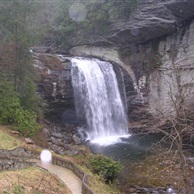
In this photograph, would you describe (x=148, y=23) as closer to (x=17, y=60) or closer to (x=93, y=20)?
(x=93, y=20)

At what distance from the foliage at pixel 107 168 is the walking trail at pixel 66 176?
230cm

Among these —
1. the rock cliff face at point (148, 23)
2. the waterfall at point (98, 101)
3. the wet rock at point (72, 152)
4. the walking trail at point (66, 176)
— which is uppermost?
the rock cliff face at point (148, 23)

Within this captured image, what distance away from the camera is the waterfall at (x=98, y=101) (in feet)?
97.6

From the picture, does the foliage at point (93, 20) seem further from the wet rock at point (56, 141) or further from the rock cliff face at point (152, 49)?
the wet rock at point (56, 141)

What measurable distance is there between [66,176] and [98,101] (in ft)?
52.4

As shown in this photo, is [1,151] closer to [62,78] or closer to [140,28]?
[62,78]

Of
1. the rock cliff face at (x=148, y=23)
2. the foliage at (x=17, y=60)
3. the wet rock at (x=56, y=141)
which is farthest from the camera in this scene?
the rock cliff face at (x=148, y=23)

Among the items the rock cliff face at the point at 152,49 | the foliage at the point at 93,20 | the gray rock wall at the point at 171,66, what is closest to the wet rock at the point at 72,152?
the rock cliff face at the point at 152,49

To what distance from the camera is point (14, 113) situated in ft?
68.2

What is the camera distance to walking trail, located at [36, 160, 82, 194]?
45.4 ft

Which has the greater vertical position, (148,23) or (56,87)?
(148,23)

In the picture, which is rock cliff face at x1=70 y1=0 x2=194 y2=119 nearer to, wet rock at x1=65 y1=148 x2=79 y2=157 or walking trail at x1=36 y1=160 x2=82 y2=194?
wet rock at x1=65 y1=148 x2=79 y2=157

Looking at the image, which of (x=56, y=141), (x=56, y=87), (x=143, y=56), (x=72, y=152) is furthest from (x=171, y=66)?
(x=72, y=152)

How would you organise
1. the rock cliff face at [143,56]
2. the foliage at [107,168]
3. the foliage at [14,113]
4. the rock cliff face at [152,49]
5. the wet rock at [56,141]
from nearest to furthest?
the foliage at [107,168]
the foliage at [14,113]
the wet rock at [56,141]
the rock cliff face at [143,56]
the rock cliff face at [152,49]
